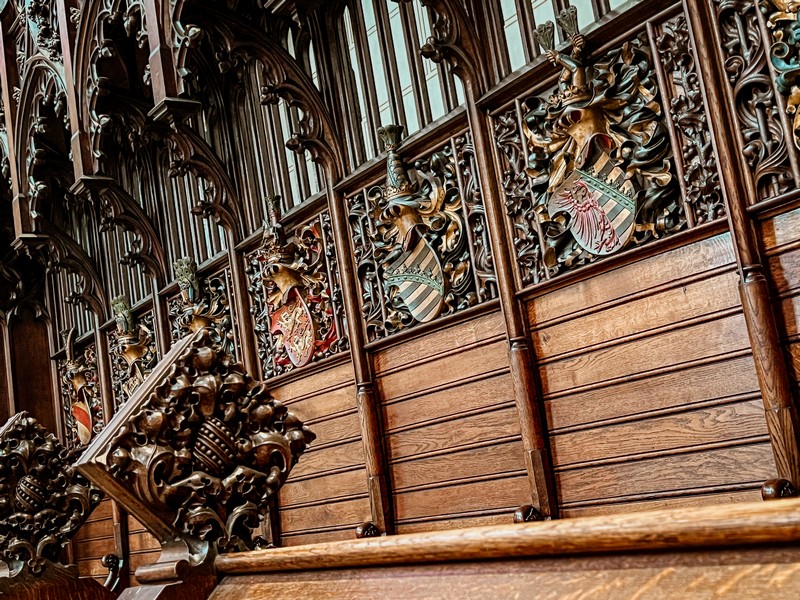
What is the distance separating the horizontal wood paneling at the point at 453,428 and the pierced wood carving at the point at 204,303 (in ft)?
6.30

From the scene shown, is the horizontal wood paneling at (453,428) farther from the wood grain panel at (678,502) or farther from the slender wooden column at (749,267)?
the slender wooden column at (749,267)

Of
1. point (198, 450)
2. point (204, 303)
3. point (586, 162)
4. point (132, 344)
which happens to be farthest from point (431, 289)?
point (132, 344)

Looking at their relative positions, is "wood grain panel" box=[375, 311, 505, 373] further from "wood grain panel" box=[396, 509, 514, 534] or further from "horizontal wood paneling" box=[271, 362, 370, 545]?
"wood grain panel" box=[396, 509, 514, 534]

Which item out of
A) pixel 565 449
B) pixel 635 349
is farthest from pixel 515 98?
pixel 565 449

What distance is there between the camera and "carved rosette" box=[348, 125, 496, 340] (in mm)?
5766

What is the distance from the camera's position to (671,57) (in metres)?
4.68

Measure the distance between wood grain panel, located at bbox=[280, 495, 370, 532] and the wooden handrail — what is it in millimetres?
5219

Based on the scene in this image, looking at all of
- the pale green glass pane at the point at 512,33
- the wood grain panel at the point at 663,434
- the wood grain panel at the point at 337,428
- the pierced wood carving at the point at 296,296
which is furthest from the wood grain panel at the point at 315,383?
the pale green glass pane at the point at 512,33

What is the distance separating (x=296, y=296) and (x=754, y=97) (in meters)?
3.74

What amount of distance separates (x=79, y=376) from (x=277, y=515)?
12.8 ft

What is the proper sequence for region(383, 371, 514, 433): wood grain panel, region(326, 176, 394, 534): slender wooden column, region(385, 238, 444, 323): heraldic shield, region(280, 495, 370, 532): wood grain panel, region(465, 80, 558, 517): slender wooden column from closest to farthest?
region(465, 80, 558, 517): slender wooden column → region(383, 371, 514, 433): wood grain panel → region(385, 238, 444, 323): heraldic shield → region(326, 176, 394, 534): slender wooden column → region(280, 495, 370, 532): wood grain panel

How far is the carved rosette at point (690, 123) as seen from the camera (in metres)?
4.50

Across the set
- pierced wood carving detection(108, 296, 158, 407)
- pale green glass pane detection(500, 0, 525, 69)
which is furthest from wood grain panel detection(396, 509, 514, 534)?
pierced wood carving detection(108, 296, 158, 407)

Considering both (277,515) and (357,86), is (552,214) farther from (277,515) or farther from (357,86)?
(277,515)
